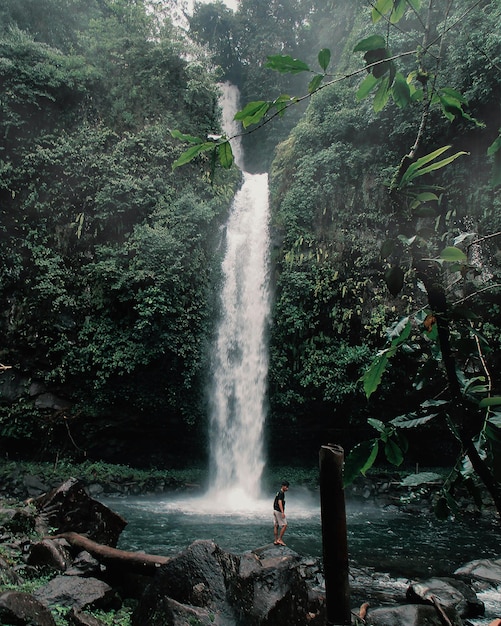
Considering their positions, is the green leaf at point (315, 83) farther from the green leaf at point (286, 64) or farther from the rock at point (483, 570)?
the rock at point (483, 570)

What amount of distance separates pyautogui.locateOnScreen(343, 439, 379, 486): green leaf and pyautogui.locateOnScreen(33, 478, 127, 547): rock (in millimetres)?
6196

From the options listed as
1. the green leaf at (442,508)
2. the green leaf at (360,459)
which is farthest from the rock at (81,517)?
the green leaf at (360,459)

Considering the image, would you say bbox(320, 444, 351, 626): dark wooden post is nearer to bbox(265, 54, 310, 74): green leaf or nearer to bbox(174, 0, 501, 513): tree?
bbox(174, 0, 501, 513): tree

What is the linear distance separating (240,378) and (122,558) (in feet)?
28.9

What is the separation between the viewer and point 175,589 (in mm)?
4121

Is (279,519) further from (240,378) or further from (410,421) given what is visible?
(410,421)

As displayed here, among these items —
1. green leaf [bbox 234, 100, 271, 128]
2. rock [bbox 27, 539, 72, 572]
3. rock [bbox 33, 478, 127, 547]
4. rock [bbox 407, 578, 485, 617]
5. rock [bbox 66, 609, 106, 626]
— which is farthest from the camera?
rock [bbox 33, 478, 127, 547]

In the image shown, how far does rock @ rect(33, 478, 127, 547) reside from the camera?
6188 mm

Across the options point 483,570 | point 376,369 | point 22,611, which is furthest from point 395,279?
point 483,570

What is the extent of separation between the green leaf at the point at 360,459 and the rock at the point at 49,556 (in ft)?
17.3

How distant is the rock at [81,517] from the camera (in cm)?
619

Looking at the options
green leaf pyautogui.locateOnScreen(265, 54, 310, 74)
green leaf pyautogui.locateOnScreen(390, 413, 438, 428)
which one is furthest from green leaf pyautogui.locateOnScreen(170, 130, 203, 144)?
green leaf pyautogui.locateOnScreen(390, 413, 438, 428)

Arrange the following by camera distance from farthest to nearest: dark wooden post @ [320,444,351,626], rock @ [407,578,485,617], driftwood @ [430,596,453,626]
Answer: rock @ [407,578,485,617]
driftwood @ [430,596,453,626]
dark wooden post @ [320,444,351,626]

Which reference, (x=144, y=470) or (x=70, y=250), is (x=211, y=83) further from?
(x=144, y=470)
